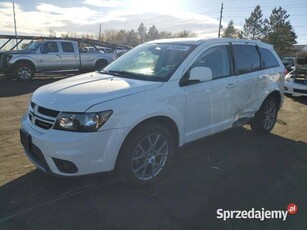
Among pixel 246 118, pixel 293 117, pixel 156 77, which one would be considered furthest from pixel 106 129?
pixel 293 117

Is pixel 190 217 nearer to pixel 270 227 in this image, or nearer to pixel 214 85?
pixel 270 227

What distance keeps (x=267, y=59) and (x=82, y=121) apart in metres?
4.17

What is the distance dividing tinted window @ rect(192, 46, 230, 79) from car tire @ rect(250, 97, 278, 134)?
1.49 metres

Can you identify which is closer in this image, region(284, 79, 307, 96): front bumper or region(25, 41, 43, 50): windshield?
region(284, 79, 307, 96): front bumper

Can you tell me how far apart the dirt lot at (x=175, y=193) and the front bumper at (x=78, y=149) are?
0.80ft

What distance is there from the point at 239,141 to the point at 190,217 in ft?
9.26

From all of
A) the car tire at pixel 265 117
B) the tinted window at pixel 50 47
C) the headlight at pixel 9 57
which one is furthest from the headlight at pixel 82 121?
the tinted window at pixel 50 47

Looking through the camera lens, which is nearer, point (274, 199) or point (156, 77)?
point (274, 199)

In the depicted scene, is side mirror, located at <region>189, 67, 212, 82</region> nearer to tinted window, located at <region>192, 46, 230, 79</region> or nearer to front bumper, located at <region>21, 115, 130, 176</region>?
tinted window, located at <region>192, 46, 230, 79</region>

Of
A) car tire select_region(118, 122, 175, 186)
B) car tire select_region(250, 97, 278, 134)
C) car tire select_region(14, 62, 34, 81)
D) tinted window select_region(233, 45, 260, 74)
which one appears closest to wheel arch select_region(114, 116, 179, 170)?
car tire select_region(118, 122, 175, 186)

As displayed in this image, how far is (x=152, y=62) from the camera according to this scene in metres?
4.63

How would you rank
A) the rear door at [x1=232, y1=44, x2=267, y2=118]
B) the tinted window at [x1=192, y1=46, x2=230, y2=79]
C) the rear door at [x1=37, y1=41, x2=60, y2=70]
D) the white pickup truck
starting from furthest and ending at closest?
the rear door at [x1=37, y1=41, x2=60, y2=70]
the white pickup truck
the rear door at [x1=232, y1=44, x2=267, y2=118]
the tinted window at [x1=192, y1=46, x2=230, y2=79]

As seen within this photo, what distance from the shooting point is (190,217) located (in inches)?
134

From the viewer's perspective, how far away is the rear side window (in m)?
6.04
